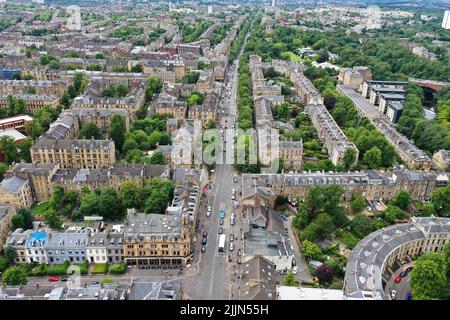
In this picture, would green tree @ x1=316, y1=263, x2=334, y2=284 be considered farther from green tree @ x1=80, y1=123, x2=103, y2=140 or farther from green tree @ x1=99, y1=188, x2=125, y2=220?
green tree @ x1=80, y1=123, x2=103, y2=140

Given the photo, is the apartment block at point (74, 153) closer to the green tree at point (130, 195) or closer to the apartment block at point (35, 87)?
the green tree at point (130, 195)

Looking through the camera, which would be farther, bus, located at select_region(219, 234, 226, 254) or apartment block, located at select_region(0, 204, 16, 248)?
bus, located at select_region(219, 234, 226, 254)

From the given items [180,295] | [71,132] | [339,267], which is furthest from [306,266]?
[71,132]

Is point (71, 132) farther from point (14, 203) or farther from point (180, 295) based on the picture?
point (180, 295)

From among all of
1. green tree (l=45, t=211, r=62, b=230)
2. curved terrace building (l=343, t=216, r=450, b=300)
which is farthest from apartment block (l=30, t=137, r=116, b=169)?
curved terrace building (l=343, t=216, r=450, b=300)

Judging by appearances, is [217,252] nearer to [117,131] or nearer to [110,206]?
[110,206]

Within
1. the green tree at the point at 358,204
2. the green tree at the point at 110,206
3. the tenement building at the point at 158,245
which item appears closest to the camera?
the tenement building at the point at 158,245

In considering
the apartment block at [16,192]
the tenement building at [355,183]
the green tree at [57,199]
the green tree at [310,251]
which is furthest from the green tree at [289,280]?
the apartment block at [16,192]
